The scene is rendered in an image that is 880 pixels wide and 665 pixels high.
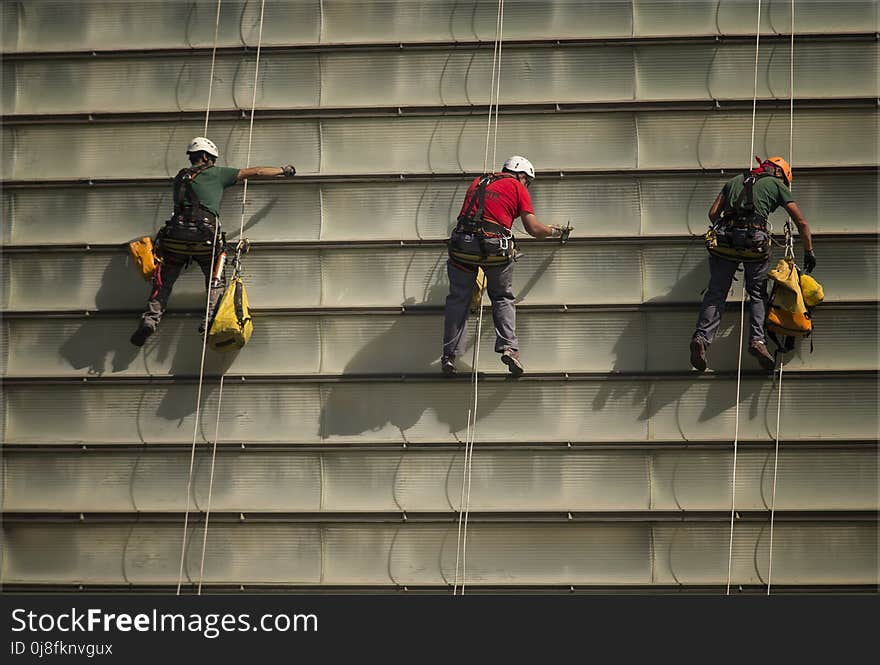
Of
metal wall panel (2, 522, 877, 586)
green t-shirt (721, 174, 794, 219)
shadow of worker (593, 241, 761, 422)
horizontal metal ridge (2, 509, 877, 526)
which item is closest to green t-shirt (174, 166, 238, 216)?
horizontal metal ridge (2, 509, 877, 526)

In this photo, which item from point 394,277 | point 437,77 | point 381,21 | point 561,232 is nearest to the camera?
point 561,232

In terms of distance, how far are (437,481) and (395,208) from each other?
8.05ft

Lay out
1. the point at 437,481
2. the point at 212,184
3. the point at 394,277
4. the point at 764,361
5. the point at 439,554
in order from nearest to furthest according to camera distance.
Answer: the point at 764,361 → the point at 439,554 → the point at 437,481 → the point at 212,184 → the point at 394,277

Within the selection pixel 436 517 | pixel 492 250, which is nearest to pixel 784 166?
pixel 492 250

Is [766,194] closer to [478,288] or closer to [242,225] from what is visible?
[478,288]

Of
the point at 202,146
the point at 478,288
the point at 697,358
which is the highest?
the point at 202,146

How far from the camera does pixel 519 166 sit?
1107 centimetres

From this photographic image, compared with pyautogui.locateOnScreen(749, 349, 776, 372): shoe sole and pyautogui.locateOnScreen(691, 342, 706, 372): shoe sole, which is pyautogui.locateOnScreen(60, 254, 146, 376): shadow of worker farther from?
pyautogui.locateOnScreen(749, 349, 776, 372): shoe sole

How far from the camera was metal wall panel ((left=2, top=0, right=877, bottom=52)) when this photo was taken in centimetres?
1171

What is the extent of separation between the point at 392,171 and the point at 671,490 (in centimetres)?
370

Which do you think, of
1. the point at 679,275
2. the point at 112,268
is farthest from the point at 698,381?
the point at 112,268

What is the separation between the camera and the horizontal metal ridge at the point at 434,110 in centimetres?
1158

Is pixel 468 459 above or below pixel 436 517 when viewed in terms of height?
above

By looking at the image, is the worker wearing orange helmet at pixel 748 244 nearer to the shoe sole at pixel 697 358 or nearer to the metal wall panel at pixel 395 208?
the shoe sole at pixel 697 358
